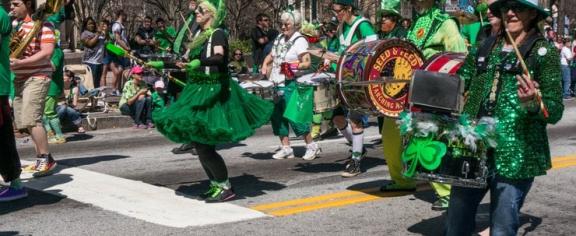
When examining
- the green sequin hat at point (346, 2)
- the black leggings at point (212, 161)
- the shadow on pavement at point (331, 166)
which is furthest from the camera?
the shadow on pavement at point (331, 166)

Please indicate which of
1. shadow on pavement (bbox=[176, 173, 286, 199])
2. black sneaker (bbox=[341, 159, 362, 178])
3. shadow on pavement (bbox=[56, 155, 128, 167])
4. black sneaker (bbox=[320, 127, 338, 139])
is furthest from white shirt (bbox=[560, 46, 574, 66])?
shadow on pavement (bbox=[176, 173, 286, 199])

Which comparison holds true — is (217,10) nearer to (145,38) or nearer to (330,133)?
(330,133)

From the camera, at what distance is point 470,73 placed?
4973 millimetres

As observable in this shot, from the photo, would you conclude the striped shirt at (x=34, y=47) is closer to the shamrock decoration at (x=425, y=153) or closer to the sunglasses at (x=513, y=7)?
the shamrock decoration at (x=425, y=153)

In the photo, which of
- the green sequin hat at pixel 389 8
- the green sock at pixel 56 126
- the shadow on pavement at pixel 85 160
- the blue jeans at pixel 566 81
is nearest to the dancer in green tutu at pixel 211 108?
the green sequin hat at pixel 389 8

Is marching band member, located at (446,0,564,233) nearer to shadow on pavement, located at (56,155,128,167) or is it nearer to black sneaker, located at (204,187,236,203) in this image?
black sneaker, located at (204,187,236,203)

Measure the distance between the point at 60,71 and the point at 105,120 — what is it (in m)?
3.57

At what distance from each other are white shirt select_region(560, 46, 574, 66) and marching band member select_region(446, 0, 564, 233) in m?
17.7

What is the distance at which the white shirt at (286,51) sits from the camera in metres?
10.2

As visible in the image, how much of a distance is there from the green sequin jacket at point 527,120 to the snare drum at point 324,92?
13.9 feet

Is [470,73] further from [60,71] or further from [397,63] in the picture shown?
[60,71]

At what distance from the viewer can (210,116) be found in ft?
23.5

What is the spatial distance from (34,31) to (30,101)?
688mm

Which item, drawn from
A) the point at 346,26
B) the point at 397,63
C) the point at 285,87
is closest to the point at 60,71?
the point at 285,87
